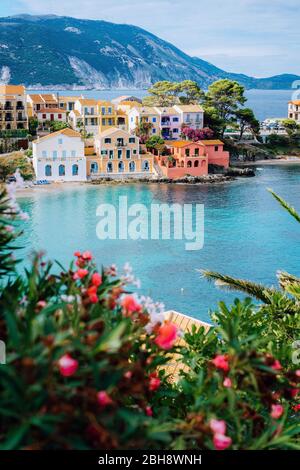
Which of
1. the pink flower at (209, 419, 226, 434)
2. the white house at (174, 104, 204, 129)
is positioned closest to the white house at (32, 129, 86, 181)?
the white house at (174, 104, 204, 129)

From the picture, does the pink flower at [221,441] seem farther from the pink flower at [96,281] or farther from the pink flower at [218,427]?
the pink flower at [96,281]

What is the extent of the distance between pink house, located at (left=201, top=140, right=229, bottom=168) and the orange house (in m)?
1.22

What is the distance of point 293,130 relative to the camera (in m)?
55.7

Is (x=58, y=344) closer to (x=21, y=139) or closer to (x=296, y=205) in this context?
(x=296, y=205)

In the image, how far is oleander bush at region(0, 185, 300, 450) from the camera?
1874 mm

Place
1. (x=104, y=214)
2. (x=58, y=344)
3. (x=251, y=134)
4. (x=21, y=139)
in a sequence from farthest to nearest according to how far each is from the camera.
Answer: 1. (x=251, y=134)
2. (x=21, y=139)
3. (x=104, y=214)
4. (x=58, y=344)

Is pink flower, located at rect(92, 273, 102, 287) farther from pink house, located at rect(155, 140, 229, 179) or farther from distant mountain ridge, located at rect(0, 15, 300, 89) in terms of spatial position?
distant mountain ridge, located at rect(0, 15, 300, 89)

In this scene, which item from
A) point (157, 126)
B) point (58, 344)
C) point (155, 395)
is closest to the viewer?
point (58, 344)

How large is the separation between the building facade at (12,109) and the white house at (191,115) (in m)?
11.6

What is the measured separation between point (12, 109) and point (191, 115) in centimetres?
1343

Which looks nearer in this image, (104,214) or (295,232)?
(295,232)

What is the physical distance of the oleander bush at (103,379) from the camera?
187 cm
